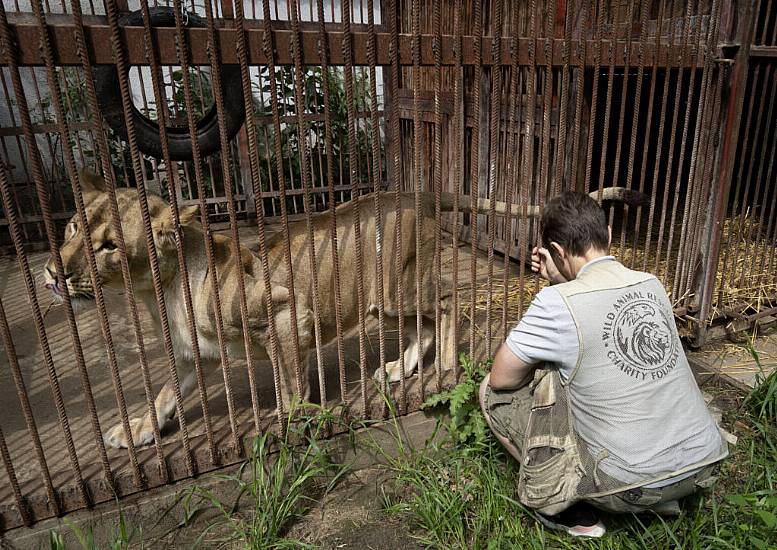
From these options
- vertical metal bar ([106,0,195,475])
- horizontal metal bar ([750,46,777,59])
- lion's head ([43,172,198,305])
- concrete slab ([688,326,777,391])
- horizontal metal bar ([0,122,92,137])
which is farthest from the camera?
horizontal metal bar ([0,122,92,137])

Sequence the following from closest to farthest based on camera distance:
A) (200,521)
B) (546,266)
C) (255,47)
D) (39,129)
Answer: (255,47) < (546,266) < (200,521) < (39,129)

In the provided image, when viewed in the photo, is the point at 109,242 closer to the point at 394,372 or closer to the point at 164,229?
the point at 164,229

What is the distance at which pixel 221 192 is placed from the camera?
9008 mm

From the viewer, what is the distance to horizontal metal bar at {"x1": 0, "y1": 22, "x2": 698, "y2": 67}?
A: 7.18 ft

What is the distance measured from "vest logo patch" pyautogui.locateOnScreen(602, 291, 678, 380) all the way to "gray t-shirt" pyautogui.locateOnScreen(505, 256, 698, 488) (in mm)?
141

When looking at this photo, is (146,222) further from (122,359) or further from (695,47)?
(695,47)

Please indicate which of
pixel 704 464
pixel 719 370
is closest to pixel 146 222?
pixel 704 464

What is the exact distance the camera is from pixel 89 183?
316 cm

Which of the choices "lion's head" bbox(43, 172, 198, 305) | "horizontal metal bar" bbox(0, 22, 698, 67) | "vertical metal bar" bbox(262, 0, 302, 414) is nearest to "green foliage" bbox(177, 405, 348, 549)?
"vertical metal bar" bbox(262, 0, 302, 414)

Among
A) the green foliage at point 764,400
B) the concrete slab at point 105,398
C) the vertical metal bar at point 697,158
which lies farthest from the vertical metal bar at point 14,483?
the vertical metal bar at point 697,158

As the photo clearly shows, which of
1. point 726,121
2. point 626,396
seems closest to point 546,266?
point 626,396

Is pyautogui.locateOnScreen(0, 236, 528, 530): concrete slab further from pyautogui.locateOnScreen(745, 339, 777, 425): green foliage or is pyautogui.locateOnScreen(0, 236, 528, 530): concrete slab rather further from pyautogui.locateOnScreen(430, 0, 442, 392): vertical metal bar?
pyautogui.locateOnScreen(745, 339, 777, 425): green foliage

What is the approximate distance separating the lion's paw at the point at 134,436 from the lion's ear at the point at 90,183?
127 cm

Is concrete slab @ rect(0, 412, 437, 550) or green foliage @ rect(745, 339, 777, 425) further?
green foliage @ rect(745, 339, 777, 425)
